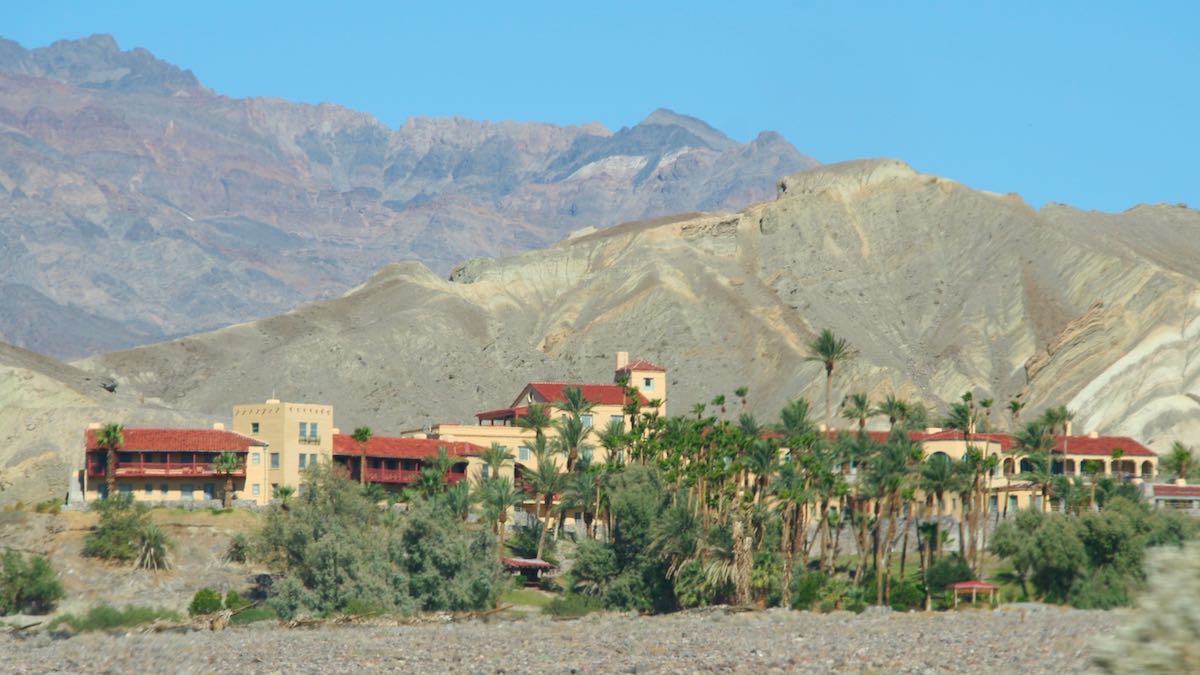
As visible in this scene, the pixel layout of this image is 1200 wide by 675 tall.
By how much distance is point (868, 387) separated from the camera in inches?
6506

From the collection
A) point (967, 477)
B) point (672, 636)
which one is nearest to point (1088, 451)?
point (967, 477)

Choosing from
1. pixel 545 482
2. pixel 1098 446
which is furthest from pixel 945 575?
pixel 1098 446

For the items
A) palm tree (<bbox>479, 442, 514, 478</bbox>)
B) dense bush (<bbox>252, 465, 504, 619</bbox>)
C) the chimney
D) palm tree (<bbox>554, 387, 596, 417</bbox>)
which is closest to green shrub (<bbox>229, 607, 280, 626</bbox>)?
dense bush (<bbox>252, 465, 504, 619</bbox>)

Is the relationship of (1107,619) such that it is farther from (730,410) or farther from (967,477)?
(730,410)

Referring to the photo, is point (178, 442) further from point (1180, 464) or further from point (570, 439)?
point (1180, 464)

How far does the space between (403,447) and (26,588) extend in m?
31.9

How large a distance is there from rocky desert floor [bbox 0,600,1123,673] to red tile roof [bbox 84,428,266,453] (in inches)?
1046

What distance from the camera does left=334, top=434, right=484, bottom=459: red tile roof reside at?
103 metres

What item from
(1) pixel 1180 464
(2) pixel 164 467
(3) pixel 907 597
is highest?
(1) pixel 1180 464

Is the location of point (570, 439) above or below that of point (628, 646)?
above

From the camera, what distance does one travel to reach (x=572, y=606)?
250 feet

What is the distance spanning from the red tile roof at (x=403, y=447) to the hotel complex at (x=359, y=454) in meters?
0.08

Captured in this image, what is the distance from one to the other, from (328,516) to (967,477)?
2730cm

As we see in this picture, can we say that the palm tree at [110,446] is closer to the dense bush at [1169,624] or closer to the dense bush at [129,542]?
the dense bush at [129,542]
